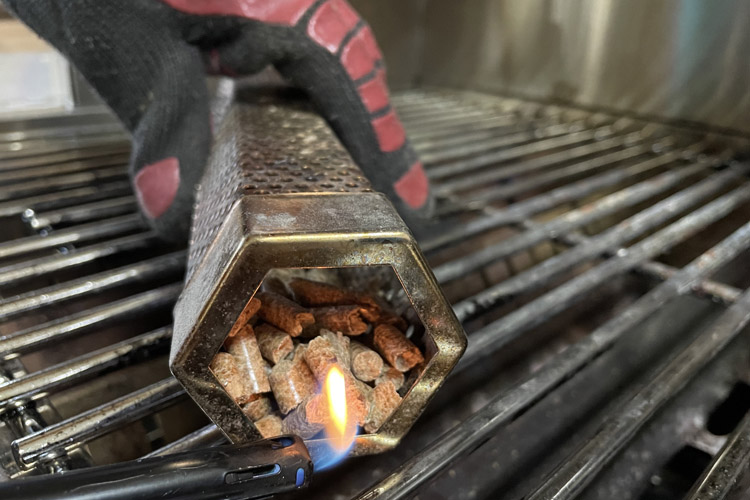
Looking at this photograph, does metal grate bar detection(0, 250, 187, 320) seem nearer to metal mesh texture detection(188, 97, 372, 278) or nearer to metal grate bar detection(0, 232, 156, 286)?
metal grate bar detection(0, 232, 156, 286)

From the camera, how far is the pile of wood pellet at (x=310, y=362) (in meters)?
0.36

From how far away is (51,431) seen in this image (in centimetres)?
39

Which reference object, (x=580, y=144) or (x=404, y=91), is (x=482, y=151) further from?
(x=404, y=91)

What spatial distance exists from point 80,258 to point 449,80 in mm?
1472

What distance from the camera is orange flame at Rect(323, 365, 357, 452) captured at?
0.36 meters

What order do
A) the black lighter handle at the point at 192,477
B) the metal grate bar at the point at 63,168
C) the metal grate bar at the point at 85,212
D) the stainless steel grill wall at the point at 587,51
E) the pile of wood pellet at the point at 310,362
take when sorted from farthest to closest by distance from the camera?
Answer: the stainless steel grill wall at the point at 587,51 < the metal grate bar at the point at 63,168 < the metal grate bar at the point at 85,212 < the pile of wood pellet at the point at 310,362 < the black lighter handle at the point at 192,477

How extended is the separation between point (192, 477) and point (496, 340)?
0.32 meters

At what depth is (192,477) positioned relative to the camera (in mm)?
287

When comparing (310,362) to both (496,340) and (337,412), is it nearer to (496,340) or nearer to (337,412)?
(337,412)

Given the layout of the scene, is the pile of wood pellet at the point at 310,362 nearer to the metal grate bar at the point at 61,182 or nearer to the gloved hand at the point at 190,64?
the gloved hand at the point at 190,64

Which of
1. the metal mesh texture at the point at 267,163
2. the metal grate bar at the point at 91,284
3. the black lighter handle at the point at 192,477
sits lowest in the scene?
the metal grate bar at the point at 91,284

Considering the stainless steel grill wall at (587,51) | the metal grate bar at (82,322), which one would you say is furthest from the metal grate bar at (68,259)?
the stainless steel grill wall at (587,51)

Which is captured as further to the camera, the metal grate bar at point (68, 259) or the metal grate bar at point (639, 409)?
the metal grate bar at point (68, 259)

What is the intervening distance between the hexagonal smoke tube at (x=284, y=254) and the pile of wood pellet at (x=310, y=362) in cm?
2
